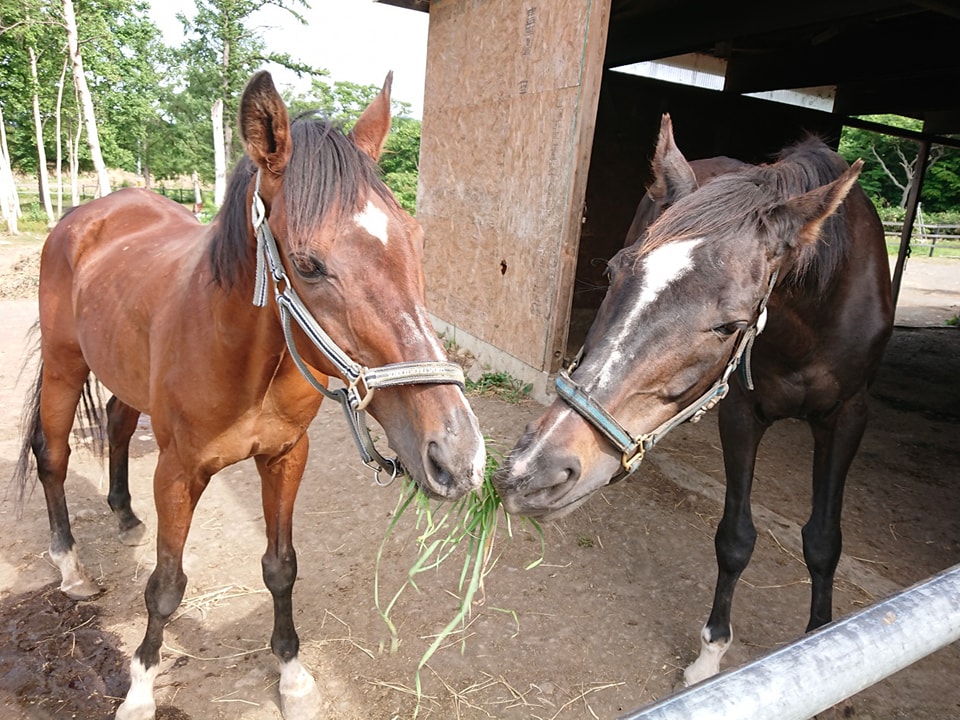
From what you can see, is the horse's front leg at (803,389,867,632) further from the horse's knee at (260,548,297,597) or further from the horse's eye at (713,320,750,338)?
the horse's knee at (260,548,297,597)

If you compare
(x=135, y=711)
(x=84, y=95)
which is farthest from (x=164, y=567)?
(x=84, y=95)

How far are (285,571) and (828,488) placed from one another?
2334 mm

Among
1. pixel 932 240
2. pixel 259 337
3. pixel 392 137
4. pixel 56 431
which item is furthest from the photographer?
pixel 932 240

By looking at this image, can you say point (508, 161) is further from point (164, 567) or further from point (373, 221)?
point (164, 567)

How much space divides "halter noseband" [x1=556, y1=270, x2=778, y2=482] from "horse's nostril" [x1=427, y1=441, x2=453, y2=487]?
1.37ft

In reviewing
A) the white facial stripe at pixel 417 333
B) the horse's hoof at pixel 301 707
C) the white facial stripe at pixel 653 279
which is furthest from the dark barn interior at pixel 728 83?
the white facial stripe at pixel 417 333

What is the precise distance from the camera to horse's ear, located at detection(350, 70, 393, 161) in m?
2.00

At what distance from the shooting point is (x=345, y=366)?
1.53 metres

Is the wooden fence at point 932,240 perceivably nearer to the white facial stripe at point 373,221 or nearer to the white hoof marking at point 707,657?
the white hoof marking at point 707,657

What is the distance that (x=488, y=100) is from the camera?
624 cm

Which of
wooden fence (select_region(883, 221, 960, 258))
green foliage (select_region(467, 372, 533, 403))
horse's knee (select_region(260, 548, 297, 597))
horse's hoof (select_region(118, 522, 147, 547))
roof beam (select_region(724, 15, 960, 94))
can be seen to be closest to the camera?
horse's knee (select_region(260, 548, 297, 597))

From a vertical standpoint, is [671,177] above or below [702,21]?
below

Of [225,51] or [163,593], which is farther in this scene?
[225,51]

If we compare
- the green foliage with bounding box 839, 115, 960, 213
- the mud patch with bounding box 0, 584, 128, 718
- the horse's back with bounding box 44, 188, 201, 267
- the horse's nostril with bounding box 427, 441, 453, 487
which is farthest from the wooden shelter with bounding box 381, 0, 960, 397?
the green foliage with bounding box 839, 115, 960, 213
